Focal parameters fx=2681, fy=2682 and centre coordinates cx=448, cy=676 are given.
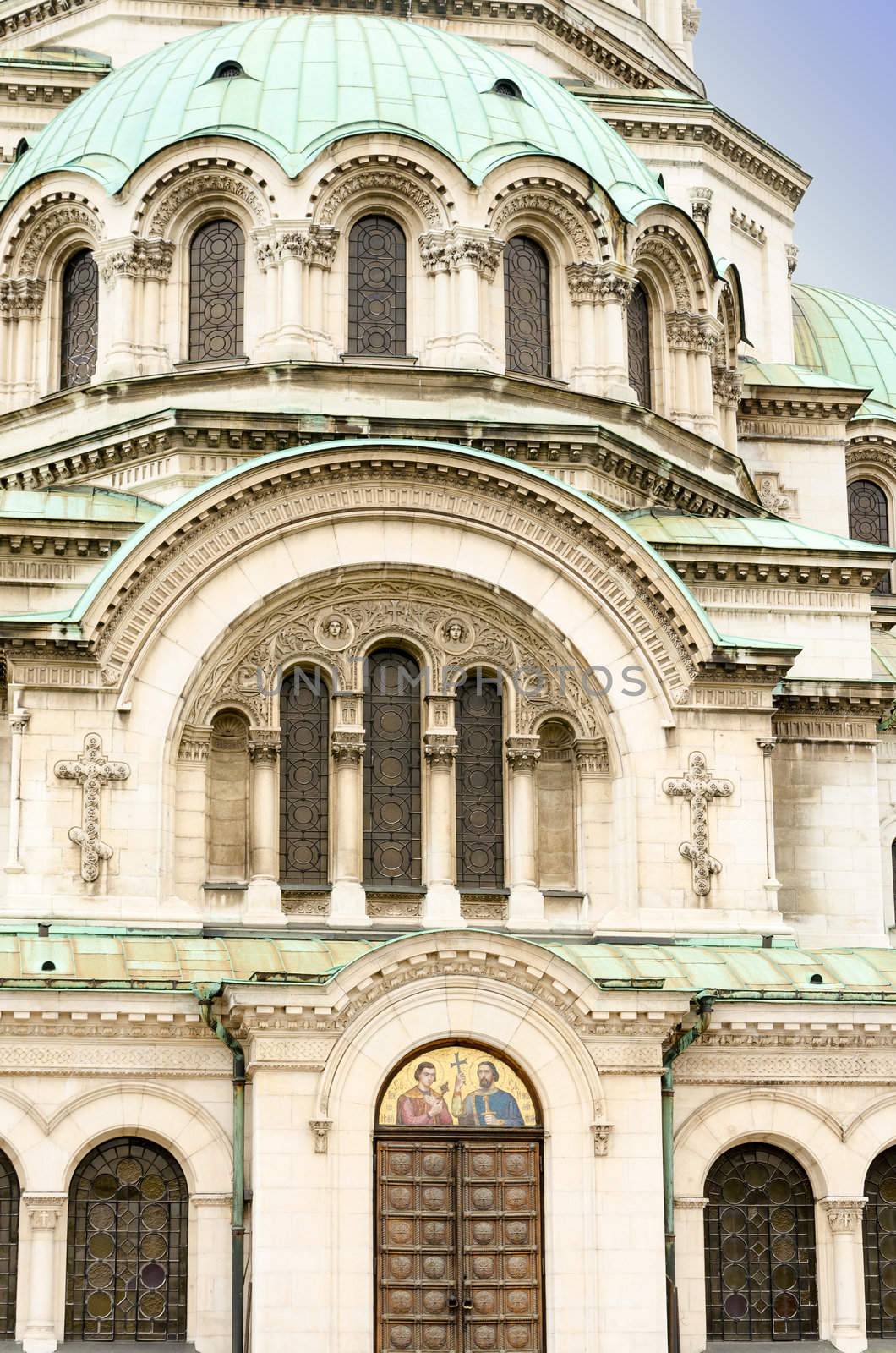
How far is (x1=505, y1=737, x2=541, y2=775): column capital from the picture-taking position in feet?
106

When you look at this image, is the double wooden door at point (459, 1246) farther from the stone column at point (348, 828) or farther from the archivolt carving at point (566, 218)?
the archivolt carving at point (566, 218)

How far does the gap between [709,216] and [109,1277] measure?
918 inches

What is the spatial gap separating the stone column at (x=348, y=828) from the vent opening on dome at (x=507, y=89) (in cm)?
1114

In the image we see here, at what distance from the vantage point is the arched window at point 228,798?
31781 millimetres

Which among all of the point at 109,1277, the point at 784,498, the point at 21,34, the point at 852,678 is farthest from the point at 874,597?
the point at 109,1277

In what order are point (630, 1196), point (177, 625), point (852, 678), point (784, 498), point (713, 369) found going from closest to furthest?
point (630, 1196) < point (177, 625) < point (852, 678) < point (713, 369) < point (784, 498)

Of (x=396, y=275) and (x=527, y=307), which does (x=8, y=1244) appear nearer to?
(x=396, y=275)

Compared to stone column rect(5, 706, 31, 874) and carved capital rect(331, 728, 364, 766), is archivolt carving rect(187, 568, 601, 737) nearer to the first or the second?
carved capital rect(331, 728, 364, 766)

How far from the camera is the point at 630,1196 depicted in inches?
1061

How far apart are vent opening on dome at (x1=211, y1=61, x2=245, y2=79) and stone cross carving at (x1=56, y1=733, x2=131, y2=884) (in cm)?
1160

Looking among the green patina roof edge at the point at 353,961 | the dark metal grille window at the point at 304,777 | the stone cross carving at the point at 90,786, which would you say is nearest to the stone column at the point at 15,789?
the stone cross carving at the point at 90,786

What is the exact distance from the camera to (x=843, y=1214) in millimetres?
28125

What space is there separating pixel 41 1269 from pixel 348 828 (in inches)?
285

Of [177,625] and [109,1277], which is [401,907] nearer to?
[177,625]
